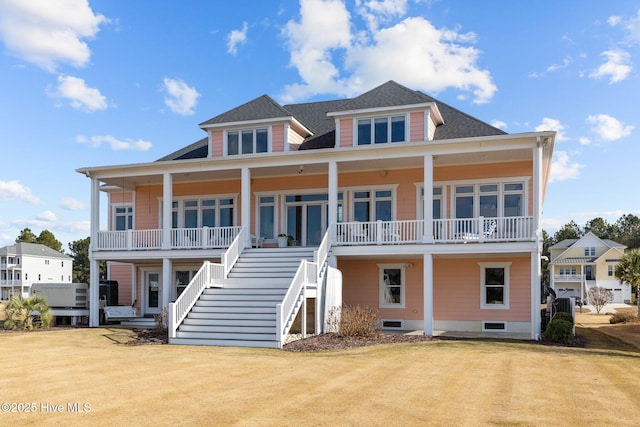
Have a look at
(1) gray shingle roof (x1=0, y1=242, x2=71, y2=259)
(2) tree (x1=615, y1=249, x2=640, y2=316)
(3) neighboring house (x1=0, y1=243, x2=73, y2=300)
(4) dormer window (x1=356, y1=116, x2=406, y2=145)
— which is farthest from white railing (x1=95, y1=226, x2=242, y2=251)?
(1) gray shingle roof (x1=0, y1=242, x2=71, y2=259)

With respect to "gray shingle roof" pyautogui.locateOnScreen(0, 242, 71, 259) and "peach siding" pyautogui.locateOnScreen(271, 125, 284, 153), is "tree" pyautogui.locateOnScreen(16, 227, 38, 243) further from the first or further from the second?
"peach siding" pyautogui.locateOnScreen(271, 125, 284, 153)

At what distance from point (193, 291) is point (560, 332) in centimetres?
1090

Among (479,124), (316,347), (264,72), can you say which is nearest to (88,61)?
(264,72)

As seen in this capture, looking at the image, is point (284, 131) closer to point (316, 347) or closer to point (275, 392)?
point (316, 347)

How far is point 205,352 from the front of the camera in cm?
1370

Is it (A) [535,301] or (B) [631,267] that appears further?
(B) [631,267]

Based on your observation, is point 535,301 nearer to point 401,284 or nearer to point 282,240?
point 401,284

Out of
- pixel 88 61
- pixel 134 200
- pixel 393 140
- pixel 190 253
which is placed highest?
pixel 88 61

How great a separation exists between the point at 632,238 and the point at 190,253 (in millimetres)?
101229

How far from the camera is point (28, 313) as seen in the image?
20.6 meters

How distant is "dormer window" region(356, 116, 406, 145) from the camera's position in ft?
71.0

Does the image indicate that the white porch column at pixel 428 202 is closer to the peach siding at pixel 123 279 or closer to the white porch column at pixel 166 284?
the white porch column at pixel 166 284

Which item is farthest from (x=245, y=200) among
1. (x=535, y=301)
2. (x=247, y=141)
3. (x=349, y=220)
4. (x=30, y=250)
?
(x=30, y=250)

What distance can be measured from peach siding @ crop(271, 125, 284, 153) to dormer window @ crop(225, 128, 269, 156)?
0.28 metres
